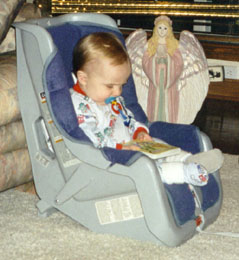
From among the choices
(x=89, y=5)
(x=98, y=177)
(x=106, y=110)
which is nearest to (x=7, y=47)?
(x=106, y=110)

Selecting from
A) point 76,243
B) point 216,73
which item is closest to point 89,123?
point 76,243

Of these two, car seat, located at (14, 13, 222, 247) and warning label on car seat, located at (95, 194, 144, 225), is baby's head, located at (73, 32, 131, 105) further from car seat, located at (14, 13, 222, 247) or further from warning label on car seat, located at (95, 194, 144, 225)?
warning label on car seat, located at (95, 194, 144, 225)

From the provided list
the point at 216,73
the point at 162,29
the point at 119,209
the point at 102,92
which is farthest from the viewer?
the point at 216,73

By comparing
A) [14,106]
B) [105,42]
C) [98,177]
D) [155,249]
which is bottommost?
[155,249]

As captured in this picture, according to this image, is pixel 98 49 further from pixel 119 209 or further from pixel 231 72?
pixel 231 72

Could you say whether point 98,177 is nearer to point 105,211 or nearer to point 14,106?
point 105,211

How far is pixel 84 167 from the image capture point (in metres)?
1.90

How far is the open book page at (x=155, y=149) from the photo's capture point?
6.05ft

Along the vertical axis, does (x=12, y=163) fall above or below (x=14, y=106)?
below

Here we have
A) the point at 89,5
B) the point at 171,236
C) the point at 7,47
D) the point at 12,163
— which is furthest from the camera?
the point at 89,5

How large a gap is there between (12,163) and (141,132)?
1.52 feet

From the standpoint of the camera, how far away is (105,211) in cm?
190

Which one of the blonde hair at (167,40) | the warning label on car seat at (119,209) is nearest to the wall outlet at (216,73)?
the blonde hair at (167,40)

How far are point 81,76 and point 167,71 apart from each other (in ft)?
2.10
